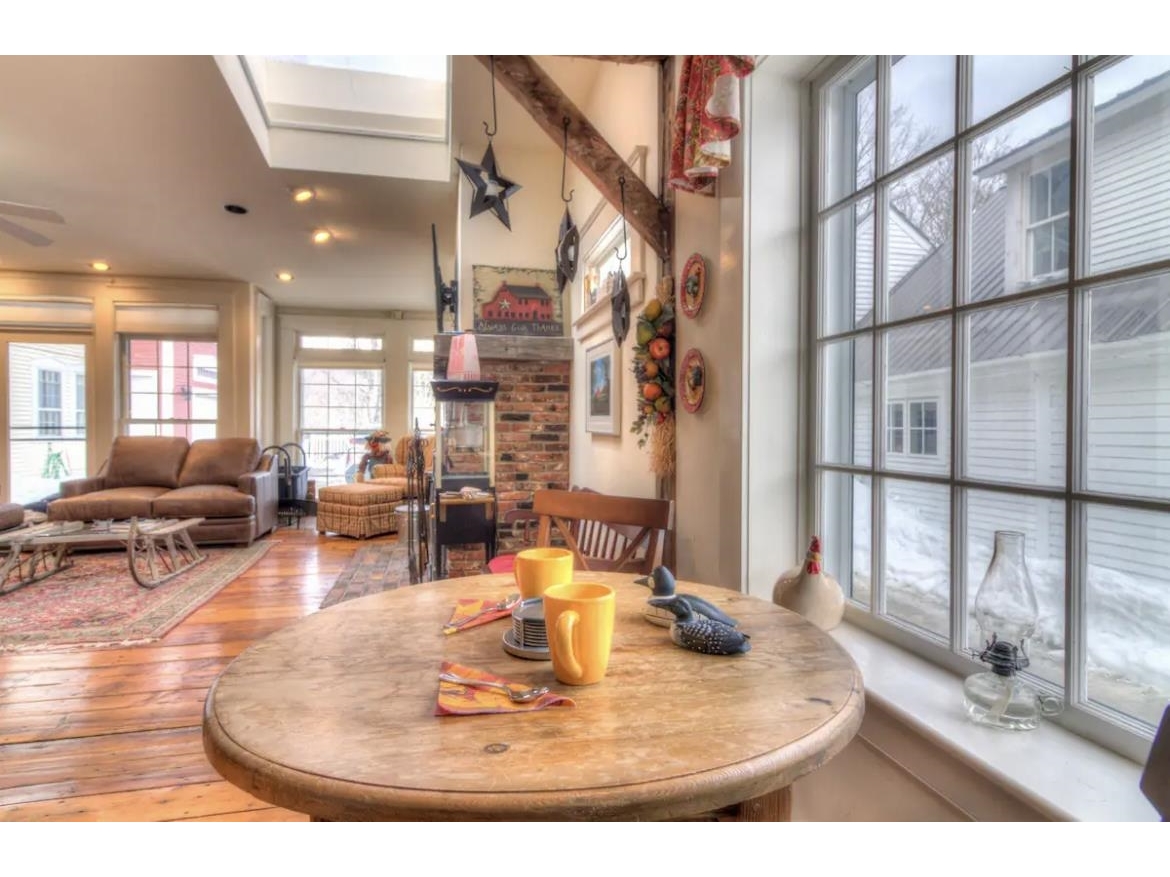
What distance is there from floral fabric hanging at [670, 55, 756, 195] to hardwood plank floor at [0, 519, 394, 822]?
2.07 m

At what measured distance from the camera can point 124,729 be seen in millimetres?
1863

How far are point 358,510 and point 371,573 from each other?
4.39ft

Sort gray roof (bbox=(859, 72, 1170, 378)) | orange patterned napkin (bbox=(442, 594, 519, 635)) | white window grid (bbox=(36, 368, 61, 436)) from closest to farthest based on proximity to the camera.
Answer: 1. gray roof (bbox=(859, 72, 1170, 378))
2. orange patterned napkin (bbox=(442, 594, 519, 635))
3. white window grid (bbox=(36, 368, 61, 436))

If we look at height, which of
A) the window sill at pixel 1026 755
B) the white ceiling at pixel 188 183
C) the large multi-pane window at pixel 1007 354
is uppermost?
the white ceiling at pixel 188 183

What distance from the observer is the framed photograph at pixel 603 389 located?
8.57 ft

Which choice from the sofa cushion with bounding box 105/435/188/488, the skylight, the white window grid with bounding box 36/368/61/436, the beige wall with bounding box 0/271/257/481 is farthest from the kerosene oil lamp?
the white window grid with bounding box 36/368/61/436

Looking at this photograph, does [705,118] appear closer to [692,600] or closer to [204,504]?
[692,600]

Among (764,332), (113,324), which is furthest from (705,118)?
(113,324)

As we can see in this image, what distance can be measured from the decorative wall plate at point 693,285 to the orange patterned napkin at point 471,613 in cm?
113

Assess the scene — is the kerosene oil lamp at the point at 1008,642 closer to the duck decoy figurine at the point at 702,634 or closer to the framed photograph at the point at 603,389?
the duck decoy figurine at the point at 702,634

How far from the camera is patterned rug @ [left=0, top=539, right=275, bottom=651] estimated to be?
8.75 ft

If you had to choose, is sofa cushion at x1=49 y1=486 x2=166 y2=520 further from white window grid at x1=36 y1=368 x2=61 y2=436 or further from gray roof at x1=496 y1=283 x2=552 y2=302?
gray roof at x1=496 y1=283 x2=552 y2=302

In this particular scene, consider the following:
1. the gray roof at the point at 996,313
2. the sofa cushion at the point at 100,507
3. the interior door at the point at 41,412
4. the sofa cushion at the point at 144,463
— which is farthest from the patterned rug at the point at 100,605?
the gray roof at the point at 996,313
